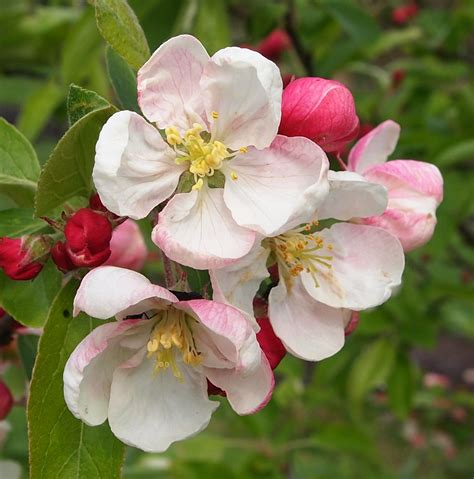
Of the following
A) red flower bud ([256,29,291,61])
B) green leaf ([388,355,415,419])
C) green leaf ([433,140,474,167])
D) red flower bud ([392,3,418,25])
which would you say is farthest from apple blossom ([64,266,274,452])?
red flower bud ([392,3,418,25])

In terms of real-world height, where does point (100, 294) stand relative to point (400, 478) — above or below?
above

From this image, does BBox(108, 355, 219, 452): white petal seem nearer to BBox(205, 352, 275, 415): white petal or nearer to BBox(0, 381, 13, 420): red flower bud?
BBox(205, 352, 275, 415): white petal

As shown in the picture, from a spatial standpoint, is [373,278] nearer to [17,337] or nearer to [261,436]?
[17,337]

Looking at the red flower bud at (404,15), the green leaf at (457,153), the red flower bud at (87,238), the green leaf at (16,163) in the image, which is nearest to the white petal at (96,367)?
the red flower bud at (87,238)

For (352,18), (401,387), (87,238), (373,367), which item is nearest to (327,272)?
(87,238)

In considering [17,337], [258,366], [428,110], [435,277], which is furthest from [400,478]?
[258,366]

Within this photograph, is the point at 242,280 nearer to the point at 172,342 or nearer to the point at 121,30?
the point at 172,342

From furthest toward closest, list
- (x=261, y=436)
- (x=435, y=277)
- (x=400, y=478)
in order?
(x=400, y=478)
(x=435, y=277)
(x=261, y=436)
